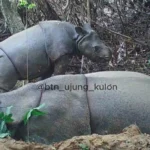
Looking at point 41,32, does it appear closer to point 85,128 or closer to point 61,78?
point 61,78

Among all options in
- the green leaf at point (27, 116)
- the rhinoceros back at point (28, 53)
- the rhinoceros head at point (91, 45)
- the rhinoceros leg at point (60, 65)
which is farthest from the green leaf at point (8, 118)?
the rhinoceros head at point (91, 45)

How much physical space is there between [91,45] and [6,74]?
125cm

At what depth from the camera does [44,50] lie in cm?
696

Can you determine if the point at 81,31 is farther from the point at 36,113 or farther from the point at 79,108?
the point at 36,113

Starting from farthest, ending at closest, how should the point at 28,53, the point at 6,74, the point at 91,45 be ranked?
the point at 91,45 → the point at 28,53 → the point at 6,74

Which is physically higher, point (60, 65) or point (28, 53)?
point (28, 53)

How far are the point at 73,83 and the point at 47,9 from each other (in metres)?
3.72

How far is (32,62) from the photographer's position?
6914mm

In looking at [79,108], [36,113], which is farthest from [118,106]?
[36,113]

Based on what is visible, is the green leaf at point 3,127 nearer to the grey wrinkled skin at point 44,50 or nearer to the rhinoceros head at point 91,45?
the grey wrinkled skin at point 44,50

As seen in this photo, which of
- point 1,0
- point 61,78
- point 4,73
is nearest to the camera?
point 61,78

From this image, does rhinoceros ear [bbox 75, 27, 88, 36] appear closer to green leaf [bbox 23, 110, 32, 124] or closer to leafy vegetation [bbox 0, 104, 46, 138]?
leafy vegetation [bbox 0, 104, 46, 138]

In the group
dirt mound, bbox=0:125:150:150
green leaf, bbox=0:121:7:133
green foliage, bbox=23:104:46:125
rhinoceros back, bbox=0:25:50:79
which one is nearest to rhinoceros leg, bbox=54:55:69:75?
rhinoceros back, bbox=0:25:50:79

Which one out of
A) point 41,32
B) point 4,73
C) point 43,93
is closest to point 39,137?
point 43,93
